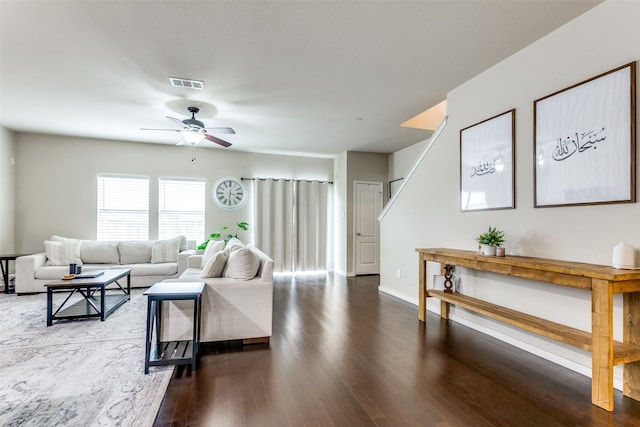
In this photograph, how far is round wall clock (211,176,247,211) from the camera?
698 centimetres

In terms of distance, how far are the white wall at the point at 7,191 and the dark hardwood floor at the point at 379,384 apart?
5335 millimetres

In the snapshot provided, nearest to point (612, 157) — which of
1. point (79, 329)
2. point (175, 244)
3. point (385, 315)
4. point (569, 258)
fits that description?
point (569, 258)

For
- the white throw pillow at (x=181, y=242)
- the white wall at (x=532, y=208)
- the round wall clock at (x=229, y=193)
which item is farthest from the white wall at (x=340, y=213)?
the white throw pillow at (x=181, y=242)

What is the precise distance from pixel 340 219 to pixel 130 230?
457cm

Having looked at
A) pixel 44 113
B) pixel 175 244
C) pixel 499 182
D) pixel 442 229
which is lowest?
pixel 175 244

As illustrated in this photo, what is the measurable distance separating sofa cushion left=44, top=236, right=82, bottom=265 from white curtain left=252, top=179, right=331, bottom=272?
130 inches

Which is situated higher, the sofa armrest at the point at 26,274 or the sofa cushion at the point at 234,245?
the sofa cushion at the point at 234,245

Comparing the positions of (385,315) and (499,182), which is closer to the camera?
(499,182)

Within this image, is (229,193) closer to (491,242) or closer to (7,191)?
(7,191)

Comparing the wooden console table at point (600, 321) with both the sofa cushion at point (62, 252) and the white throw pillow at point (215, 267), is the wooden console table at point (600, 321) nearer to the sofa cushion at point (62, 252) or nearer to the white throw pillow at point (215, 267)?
the white throw pillow at point (215, 267)

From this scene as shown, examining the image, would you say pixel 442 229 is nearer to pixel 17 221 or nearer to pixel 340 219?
pixel 340 219

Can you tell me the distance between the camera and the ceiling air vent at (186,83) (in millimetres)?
3539

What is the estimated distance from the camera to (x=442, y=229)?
4.03 metres

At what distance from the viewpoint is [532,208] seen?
9.46ft
